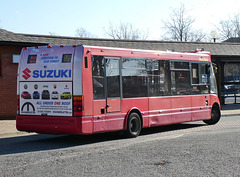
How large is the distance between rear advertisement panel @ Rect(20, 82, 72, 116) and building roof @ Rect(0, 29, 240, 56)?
770 centimetres

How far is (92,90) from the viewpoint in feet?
35.4

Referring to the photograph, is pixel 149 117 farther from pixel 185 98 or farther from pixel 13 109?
pixel 13 109

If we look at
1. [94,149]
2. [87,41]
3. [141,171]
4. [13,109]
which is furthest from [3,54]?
[141,171]

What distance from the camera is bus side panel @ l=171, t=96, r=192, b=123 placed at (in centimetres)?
1392

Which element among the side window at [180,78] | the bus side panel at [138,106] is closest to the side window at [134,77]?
the bus side panel at [138,106]

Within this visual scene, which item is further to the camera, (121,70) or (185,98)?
(185,98)

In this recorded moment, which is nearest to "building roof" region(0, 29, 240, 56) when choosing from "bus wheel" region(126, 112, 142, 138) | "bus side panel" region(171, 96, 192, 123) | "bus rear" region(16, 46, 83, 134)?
"bus rear" region(16, 46, 83, 134)

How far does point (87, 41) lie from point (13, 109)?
6.15m

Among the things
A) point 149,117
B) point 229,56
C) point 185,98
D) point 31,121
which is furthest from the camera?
point 229,56

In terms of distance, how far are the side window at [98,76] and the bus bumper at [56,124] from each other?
74 cm

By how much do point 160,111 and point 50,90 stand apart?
13.3 feet

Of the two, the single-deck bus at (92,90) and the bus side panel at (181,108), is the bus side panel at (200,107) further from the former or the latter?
the single-deck bus at (92,90)

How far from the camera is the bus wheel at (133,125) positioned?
1197cm

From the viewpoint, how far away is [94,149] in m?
9.76
